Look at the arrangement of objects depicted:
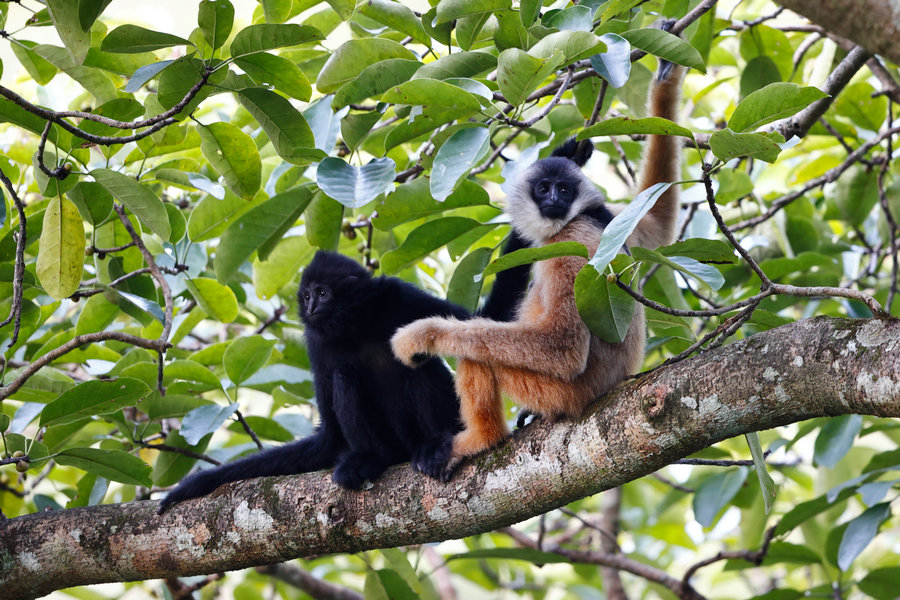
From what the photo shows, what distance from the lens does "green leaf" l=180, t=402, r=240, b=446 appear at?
4.82m

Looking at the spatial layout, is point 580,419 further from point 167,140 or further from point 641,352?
point 167,140

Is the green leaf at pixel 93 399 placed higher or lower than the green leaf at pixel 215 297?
lower

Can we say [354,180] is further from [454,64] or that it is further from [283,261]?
[283,261]

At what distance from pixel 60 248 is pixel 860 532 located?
203 inches

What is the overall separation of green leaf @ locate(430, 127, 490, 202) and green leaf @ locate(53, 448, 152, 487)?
2493mm

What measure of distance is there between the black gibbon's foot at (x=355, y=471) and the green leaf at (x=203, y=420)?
2.96ft

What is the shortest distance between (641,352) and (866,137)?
11.5 feet

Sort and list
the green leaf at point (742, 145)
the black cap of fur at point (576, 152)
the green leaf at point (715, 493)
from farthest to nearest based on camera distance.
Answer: the green leaf at point (715, 493)
the black cap of fur at point (576, 152)
the green leaf at point (742, 145)

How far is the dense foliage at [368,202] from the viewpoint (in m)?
3.61

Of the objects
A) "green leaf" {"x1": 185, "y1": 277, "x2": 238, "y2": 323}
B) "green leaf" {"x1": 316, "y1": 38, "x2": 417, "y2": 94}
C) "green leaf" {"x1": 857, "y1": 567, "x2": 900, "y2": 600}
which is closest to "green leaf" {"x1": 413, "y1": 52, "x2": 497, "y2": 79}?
"green leaf" {"x1": 316, "y1": 38, "x2": 417, "y2": 94}

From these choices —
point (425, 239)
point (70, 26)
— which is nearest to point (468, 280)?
point (425, 239)

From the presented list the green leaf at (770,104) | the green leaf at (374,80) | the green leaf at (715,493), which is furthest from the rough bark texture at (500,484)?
the green leaf at (715,493)

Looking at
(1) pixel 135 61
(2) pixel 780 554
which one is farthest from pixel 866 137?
(1) pixel 135 61

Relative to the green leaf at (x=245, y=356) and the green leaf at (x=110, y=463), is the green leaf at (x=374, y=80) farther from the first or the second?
the green leaf at (x=110, y=463)
